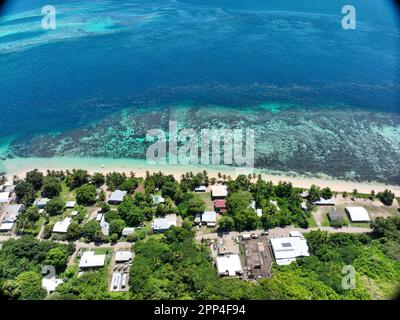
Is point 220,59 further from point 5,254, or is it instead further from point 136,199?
point 5,254

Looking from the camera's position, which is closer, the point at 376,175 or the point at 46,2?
Answer: the point at 376,175

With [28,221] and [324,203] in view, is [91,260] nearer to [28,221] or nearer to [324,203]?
[28,221]

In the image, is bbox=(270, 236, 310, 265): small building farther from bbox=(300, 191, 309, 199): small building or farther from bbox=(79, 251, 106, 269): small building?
bbox=(79, 251, 106, 269): small building

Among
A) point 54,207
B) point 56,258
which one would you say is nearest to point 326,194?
point 56,258

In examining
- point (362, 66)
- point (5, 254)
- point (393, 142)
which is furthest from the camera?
point (362, 66)

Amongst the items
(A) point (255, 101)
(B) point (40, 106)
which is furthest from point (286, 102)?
(B) point (40, 106)
